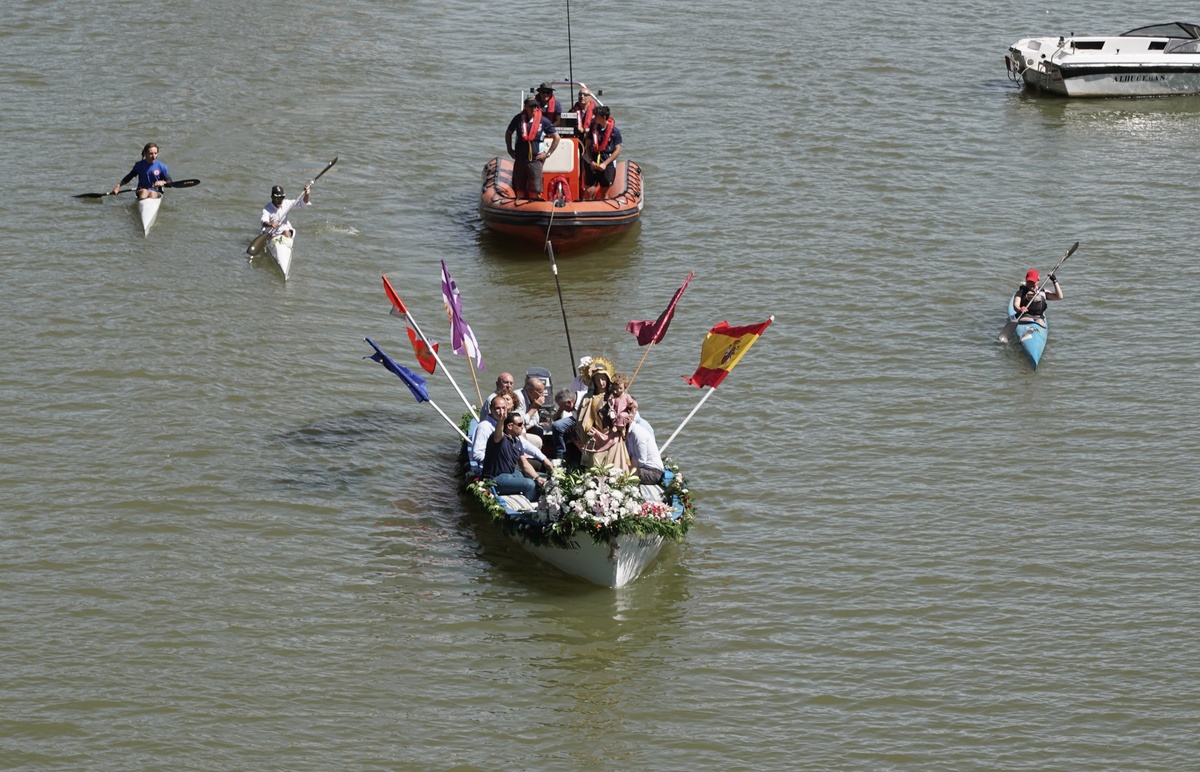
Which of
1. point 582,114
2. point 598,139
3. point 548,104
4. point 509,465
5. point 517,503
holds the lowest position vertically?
point 517,503

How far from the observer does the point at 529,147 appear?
86.5 ft

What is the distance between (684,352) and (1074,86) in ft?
49.2

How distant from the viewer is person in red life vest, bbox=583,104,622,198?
2666 cm

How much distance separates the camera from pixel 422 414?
843 inches

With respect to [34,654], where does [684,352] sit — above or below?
above

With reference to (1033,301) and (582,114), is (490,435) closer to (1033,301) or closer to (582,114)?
(1033,301)

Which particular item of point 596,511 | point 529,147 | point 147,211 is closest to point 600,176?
point 529,147

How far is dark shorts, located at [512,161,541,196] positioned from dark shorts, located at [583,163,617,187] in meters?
0.92

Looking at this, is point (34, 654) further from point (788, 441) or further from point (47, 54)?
point (47, 54)

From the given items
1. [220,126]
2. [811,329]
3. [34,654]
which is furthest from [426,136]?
[34,654]

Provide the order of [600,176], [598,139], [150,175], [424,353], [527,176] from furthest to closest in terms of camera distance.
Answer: [150,175]
[600,176]
[598,139]
[527,176]
[424,353]

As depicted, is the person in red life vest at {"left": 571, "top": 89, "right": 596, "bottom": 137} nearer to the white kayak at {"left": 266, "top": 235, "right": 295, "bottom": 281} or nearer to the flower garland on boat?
the white kayak at {"left": 266, "top": 235, "right": 295, "bottom": 281}

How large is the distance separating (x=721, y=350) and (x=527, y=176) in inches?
341

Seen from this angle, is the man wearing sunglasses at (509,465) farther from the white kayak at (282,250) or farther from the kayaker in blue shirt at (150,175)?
the kayaker in blue shirt at (150,175)
